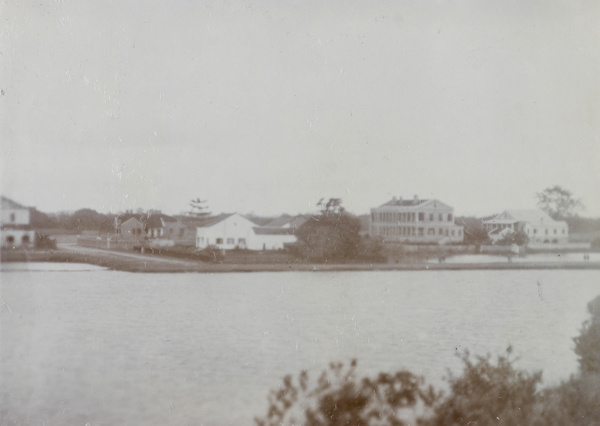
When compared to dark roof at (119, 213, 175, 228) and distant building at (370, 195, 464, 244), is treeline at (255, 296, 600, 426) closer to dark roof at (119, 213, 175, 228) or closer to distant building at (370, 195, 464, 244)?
distant building at (370, 195, 464, 244)

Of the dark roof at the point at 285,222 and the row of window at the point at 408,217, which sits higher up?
the row of window at the point at 408,217

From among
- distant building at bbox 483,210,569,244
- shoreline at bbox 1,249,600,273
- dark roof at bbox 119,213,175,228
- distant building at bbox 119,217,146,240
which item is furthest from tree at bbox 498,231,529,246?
distant building at bbox 119,217,146,240

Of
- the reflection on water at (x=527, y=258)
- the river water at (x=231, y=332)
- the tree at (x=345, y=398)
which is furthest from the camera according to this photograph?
the reflection on water at (x=527, y=258)

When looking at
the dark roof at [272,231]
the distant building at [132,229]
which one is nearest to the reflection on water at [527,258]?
the dark roof at [272,231]

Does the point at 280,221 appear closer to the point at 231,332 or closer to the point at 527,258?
the point at 231,332

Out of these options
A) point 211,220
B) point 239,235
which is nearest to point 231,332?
point 239,235

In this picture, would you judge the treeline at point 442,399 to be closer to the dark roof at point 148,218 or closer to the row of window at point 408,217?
the row of window at point 408,217
